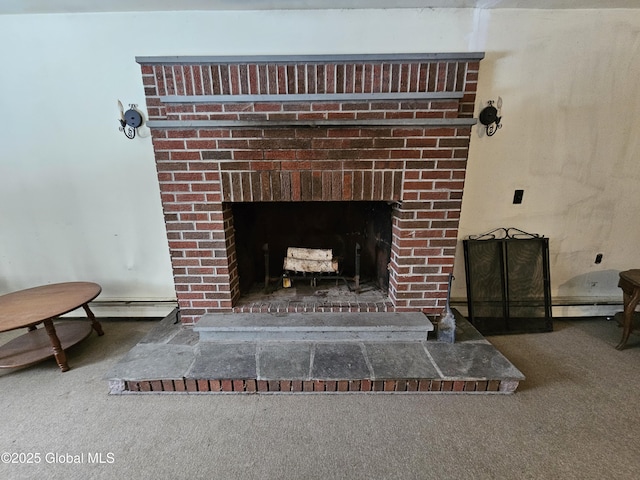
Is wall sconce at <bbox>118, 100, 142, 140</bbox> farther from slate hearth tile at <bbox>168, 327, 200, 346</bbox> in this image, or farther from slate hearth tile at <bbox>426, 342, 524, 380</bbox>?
slate hearth tile at <bbox>426, 342, 524, 380</bbox>

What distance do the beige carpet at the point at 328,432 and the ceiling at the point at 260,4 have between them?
229cm

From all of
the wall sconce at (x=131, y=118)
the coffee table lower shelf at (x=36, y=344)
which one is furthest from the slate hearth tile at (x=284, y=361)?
the wall sconce at (x=131, y=118)

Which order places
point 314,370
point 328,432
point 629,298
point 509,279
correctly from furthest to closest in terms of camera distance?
1. point 509,279
2. point 629,298
3. point 314,370
4. point 328,432

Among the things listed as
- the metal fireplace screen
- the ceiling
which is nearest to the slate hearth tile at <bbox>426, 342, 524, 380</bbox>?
the metal fireplace screen

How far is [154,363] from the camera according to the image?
5.32 feet

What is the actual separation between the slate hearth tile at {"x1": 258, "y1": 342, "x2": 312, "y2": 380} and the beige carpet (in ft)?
0.41

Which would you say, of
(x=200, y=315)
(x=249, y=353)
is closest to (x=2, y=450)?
(x=200, y=315)

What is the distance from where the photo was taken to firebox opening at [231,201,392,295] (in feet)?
7.07

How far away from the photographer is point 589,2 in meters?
1.73

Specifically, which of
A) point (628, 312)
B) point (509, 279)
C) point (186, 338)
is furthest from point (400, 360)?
point (628, 312)

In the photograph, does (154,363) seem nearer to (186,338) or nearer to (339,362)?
(186,338)

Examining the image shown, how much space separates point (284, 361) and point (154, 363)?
761 millimetres

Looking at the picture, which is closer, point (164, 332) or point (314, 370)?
point (314, 370)

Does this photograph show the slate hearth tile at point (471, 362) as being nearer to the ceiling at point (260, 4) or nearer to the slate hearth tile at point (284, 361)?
the slate hearth tile at point (284, 361)
